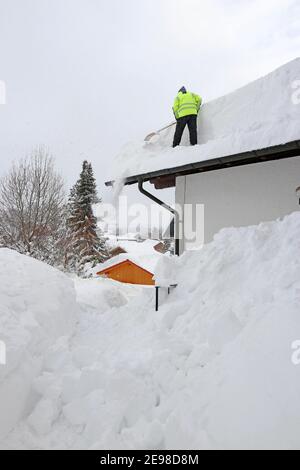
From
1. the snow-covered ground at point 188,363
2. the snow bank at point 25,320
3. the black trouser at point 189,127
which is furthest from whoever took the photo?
the black trouser at point 189,127

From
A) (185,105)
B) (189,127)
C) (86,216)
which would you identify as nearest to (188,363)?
(189,127)

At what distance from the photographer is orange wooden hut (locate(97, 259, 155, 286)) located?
21577 mm

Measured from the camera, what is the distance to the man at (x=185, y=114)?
18.4 feet

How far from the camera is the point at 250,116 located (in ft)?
16.5

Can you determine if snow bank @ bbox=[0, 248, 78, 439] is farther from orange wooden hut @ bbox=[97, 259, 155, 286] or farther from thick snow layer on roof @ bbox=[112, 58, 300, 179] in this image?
orange wooden hut @ bbox=[97, 259, 155, 286]

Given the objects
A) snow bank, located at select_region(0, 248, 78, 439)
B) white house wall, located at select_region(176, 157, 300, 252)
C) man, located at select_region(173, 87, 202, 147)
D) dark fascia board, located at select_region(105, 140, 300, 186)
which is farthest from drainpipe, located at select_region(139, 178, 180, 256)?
snow bank, located at select_region(0, 248, 78, 439)

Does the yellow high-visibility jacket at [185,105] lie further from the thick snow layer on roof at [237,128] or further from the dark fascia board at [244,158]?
the dark fascia board at [244,158]

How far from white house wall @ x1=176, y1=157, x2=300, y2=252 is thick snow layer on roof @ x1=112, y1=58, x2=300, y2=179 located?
0.66m

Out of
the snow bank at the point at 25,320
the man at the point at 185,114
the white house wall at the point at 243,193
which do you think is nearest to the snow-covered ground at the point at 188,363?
the snow bank at the point at 25,320

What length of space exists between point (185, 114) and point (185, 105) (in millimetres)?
207

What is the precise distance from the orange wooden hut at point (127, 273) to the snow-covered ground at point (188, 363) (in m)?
17.1

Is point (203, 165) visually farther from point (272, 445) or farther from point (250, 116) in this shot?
point (272, 445)

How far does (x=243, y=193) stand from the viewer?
4.80m

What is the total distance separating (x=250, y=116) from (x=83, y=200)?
19.7 m
